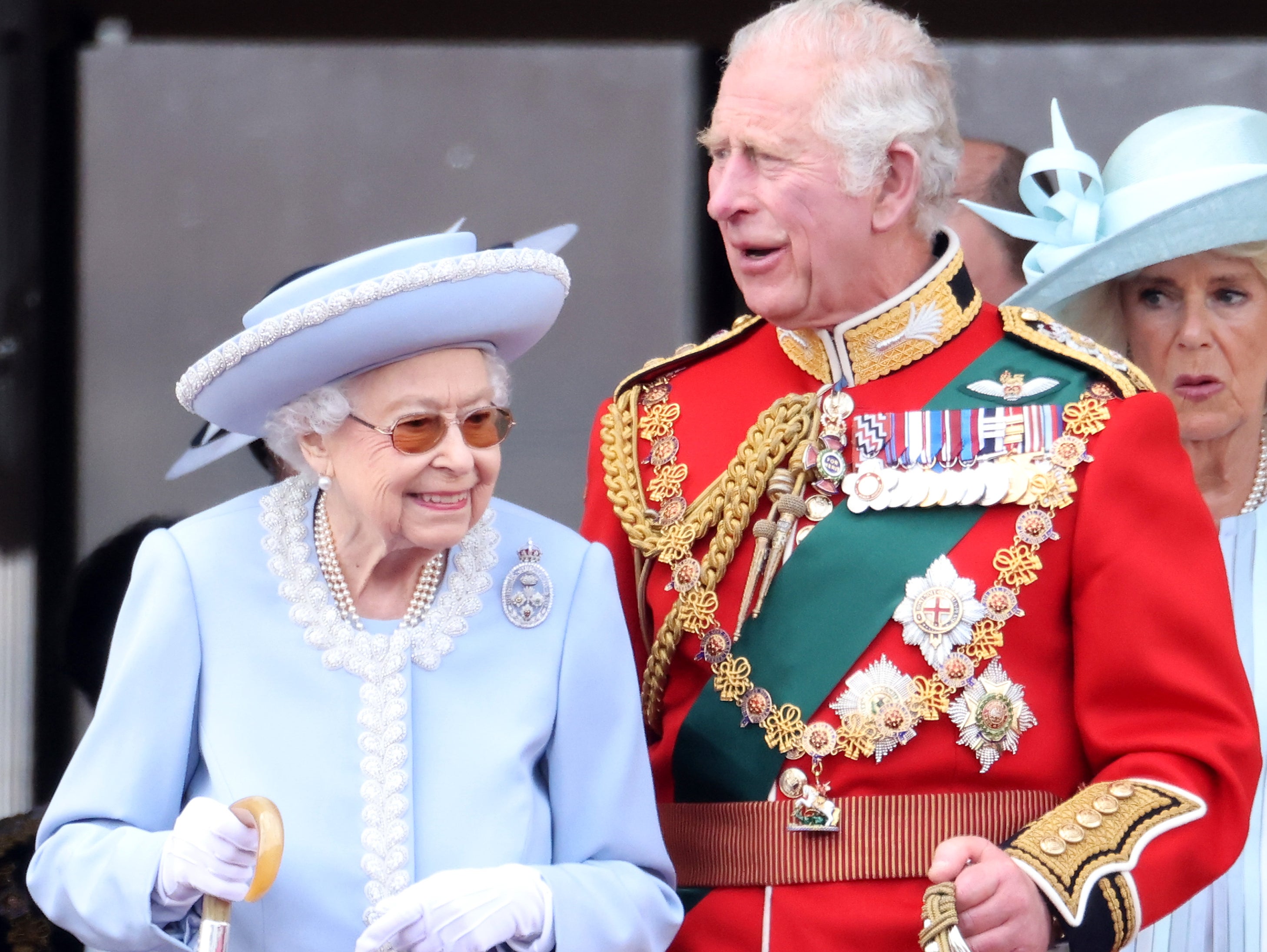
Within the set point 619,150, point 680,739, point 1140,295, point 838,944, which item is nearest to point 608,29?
point 619,150

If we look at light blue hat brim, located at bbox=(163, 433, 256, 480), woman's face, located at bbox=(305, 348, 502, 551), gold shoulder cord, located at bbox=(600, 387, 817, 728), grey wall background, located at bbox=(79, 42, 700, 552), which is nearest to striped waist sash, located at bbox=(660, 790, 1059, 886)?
gold shoulder cord, located at bbox=(600, 387, 817, 728)

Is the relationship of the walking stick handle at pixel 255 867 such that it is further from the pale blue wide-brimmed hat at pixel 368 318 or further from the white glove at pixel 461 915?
the pale blue wide-brimmed hat at pixel 368 318

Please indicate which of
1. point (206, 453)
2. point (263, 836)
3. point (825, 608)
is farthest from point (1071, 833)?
point (206, 453)

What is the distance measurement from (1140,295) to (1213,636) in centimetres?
95

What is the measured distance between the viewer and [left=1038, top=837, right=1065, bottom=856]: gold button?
8.07 feet

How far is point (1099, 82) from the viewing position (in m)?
4.52

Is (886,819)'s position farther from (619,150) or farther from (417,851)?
(619,150)

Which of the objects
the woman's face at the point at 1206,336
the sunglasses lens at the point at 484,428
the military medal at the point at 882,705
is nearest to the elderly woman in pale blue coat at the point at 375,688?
the sunglasses lens at the point at 484,428

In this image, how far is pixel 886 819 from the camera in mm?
2633

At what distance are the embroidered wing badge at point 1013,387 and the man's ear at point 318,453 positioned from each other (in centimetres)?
93

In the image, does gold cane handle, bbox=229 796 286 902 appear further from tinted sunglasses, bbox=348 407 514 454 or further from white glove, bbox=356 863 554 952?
tinted sunglasses, bbox=348 407 514 454

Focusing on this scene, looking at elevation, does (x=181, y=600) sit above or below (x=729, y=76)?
below

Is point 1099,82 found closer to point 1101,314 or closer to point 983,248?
point 983,248

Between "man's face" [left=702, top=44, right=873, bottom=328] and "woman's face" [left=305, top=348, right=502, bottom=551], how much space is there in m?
0.50
